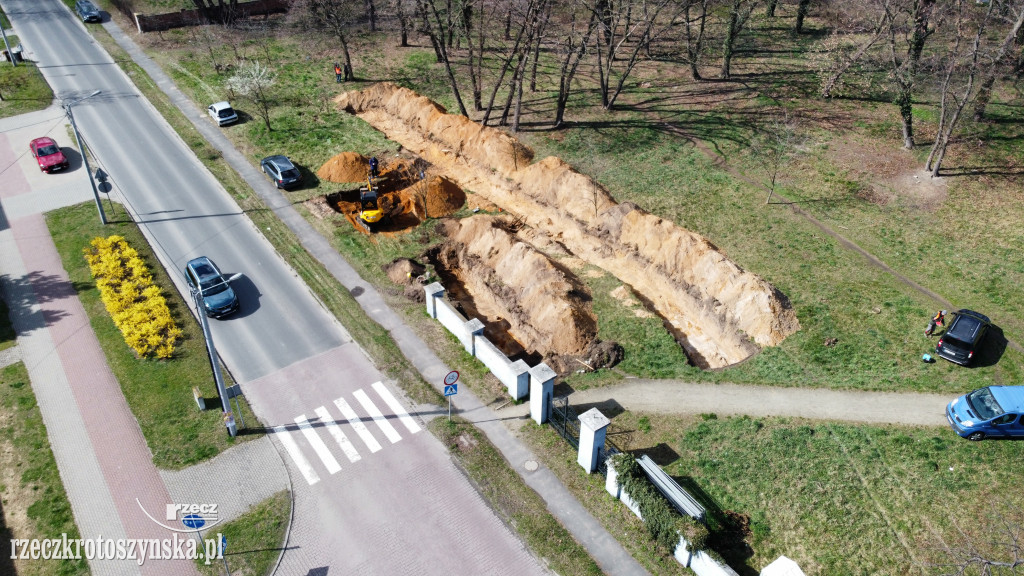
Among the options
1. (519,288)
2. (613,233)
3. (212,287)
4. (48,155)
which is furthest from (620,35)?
(48,155)

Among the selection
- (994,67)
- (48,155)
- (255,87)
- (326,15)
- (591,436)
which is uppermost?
(326,15)

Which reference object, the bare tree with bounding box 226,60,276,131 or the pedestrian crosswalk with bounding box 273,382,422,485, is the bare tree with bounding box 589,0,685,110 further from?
the pedestrian crosswalk with bounding box 273,382,422,485

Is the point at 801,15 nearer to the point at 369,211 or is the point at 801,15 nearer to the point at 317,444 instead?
the point at 369,211

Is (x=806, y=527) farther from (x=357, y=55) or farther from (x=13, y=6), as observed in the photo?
(x=13, y=6)

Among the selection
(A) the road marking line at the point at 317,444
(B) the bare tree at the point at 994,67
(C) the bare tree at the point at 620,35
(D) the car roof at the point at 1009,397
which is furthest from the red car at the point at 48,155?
(B) the bare tree at the point at 994,67

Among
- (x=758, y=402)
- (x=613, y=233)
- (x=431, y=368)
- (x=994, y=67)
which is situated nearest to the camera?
(x=758, y=402)

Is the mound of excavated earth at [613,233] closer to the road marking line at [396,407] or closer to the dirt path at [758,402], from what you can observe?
the dirt path at [758,402]

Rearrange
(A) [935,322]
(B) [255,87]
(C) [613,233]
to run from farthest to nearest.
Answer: (B) [255,87] → (C) [613,233] → (A) [935,322]
